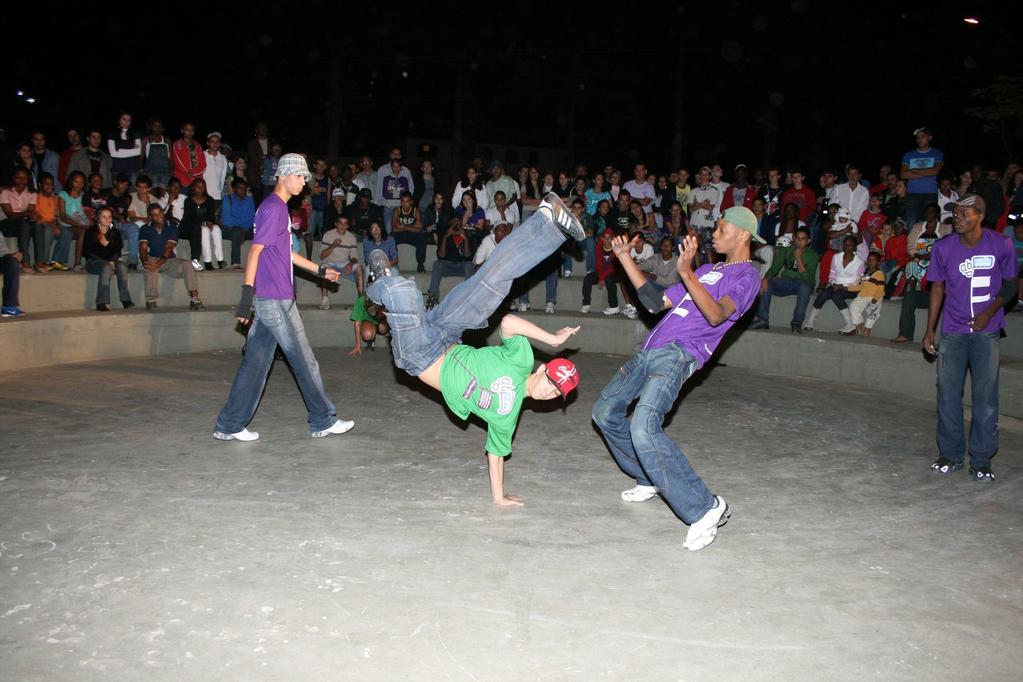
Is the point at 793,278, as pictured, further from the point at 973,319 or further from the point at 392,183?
the point at 392,183

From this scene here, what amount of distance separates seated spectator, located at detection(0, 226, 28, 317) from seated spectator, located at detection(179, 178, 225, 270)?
2.75m

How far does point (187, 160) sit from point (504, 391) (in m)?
10.3

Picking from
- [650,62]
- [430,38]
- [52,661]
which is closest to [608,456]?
[52,661]

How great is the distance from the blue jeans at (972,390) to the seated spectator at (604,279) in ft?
21.6

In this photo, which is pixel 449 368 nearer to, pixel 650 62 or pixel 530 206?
pixel 530 206

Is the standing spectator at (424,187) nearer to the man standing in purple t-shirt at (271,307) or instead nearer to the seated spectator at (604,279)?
the seated spectator at (604,279)

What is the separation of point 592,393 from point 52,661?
6.76 metres

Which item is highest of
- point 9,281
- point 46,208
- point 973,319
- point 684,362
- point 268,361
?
point 46,208

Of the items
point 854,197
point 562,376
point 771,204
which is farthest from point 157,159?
point 562,376

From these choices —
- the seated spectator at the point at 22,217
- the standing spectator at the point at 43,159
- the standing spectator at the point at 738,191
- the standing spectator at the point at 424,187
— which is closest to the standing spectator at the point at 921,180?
the standing spectator at the point at 738,191

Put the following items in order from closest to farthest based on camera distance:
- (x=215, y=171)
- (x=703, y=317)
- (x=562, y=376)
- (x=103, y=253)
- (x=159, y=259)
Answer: (x=562, y=376), (x=703, y=317), (x=103, y=253), (x=159, y=259), (x=215, y=171)

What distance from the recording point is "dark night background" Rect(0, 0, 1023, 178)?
2903cm

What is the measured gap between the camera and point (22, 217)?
39.5 ft

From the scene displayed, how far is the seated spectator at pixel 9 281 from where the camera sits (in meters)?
10.9
